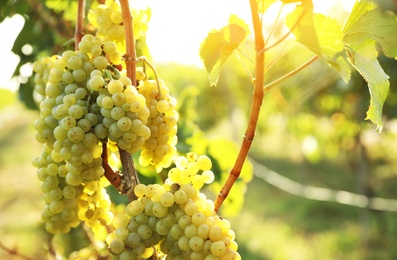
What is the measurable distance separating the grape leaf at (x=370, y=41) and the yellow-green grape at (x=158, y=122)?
27 centimetres

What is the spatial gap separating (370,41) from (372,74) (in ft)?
0.18

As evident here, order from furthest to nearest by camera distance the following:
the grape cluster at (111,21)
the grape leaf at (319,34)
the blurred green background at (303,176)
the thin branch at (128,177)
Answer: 1. the blurred green background at (303,176)
2. the grape cluster at (111,21)
3. the thin branch at (128,177)
4. the grape leaf at (319,34)

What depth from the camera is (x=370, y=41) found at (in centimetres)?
78

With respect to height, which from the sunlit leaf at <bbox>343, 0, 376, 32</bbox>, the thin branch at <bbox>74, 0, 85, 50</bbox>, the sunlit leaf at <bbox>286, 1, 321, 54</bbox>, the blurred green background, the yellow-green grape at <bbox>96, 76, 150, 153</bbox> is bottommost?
the blurred green background

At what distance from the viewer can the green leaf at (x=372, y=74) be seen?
0.75m

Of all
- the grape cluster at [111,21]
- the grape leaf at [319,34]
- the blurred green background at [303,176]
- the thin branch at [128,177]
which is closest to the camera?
the grape leaf at [319,34]

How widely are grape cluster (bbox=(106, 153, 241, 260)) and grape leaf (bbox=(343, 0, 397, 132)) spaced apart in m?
0.29

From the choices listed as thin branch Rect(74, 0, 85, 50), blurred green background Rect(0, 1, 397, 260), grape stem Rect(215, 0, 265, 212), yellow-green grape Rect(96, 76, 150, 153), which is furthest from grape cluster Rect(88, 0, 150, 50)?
blurred green background Rect(0, 1, 397, 260)

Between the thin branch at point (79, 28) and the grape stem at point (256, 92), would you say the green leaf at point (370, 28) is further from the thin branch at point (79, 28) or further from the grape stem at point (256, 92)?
the thin branch at point (79, 28)

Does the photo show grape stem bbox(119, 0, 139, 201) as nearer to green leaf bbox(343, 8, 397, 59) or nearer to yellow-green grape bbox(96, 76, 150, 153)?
yellow-green grape bbox(96, 76, 150, 153)

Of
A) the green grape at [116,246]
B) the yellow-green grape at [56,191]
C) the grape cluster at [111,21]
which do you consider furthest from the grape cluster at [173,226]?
the grape cluster at [111,21]

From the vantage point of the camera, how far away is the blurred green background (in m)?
6.18

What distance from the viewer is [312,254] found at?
629 centimetres

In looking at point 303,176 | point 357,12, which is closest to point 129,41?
point 357,12
